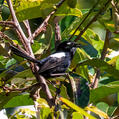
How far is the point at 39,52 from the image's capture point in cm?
271

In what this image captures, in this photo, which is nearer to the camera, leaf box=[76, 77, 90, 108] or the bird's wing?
leaf box=[76, 77, 90, 108]

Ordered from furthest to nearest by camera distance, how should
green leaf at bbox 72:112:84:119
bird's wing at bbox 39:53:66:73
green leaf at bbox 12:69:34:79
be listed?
bird's wing at bbox 39:53:66:73
green leaf at bbox 12:69:34:79
green leaf at bbox 72:112:84:119

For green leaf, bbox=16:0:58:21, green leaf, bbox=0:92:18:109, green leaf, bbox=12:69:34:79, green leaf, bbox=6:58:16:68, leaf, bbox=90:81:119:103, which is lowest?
leaf, bbox=90:81:119:103

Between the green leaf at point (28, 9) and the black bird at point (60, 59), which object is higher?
the green leaf at point (28, 9)

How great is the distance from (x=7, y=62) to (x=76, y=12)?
0.86 meters

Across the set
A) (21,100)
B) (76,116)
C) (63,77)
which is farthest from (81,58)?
(76,116)

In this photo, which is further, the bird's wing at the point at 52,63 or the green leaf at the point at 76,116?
the bird's wing at the point at 52,63

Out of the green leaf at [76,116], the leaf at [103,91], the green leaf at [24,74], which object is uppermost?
the green leaf at [24,74]

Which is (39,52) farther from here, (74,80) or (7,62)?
(74,80)

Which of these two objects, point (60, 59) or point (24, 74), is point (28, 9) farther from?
point (60, 59)

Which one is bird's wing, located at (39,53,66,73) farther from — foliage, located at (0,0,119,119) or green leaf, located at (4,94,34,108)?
green leaf, located at (4,94,34,108)

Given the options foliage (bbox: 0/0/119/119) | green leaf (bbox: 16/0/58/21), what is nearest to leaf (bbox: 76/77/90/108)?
foliage (bbox: 0/0/119/119)

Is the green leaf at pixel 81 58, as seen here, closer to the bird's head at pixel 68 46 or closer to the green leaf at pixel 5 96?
the bird's head at pixel 68 46

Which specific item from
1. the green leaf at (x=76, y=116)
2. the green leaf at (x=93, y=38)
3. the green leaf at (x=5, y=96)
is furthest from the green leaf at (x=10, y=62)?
the green leaf at (x=76, y=116)
